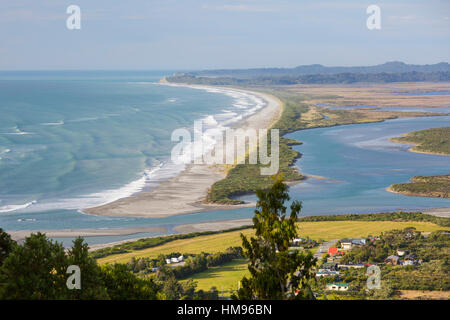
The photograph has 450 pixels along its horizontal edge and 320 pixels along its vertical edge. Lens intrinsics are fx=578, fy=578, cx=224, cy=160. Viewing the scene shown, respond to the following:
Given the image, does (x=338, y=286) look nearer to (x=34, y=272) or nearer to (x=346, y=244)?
(x=346, y=244)

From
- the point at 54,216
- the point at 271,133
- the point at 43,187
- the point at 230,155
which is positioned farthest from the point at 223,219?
the point at 271,133

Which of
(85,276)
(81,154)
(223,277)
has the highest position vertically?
(85,276)

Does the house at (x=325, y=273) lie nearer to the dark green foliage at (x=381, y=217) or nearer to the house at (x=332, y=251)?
the house at (x=332, y=251)

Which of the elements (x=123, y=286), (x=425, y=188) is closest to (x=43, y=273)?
(x=123, y=286)

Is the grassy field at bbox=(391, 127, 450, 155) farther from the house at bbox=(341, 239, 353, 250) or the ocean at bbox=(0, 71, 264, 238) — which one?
the house at bbox=(341, 239, 353, 250)

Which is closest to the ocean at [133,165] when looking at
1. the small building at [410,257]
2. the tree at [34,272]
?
the small building at [410,257]
